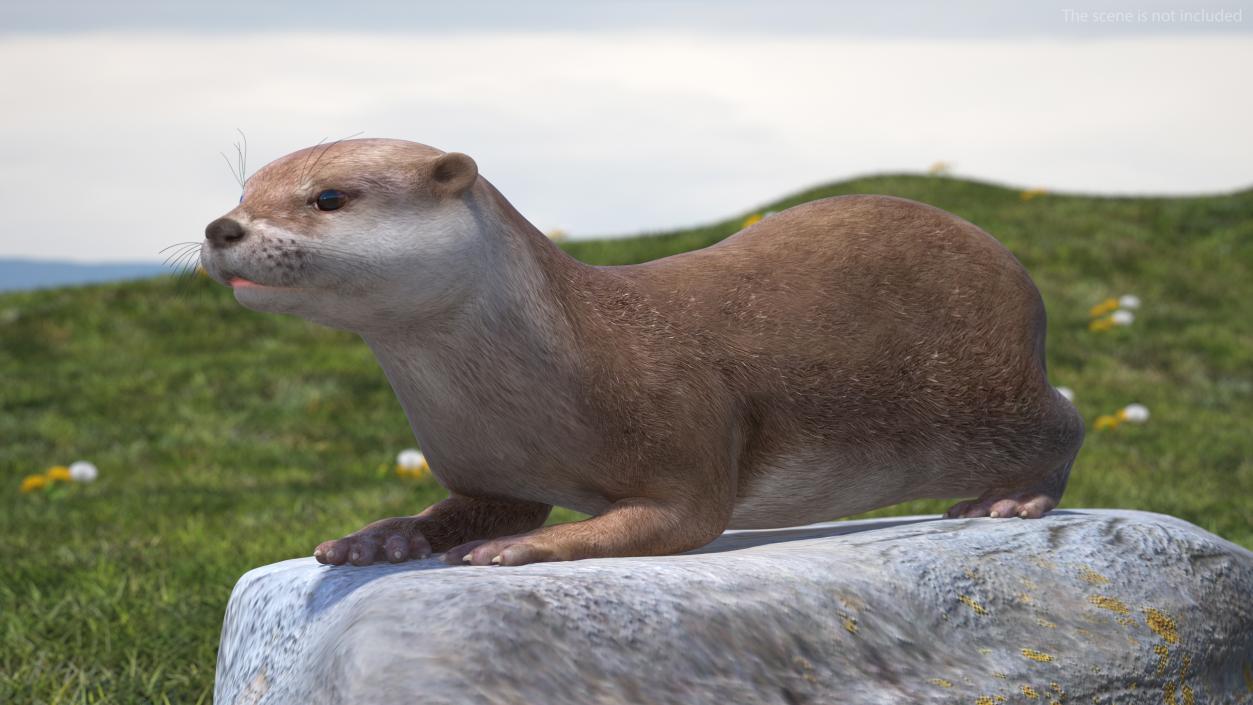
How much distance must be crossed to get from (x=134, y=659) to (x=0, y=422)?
21.3ft

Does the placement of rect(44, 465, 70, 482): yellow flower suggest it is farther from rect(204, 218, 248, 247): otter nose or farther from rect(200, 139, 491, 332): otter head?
rect(204, 218, 248, 247): otter nose

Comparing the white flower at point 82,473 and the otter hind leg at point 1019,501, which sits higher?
the otter hind leg at point 1019,501

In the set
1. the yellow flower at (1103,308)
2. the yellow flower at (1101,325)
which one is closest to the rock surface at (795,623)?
the yellow flower at (1101,325)

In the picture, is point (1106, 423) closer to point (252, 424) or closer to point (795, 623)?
point (252, 424)

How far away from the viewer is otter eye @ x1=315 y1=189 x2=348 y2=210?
332 centimetres

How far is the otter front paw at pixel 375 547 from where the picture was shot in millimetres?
3711

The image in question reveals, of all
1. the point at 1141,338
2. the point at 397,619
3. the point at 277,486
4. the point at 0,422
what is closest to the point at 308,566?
the point at 397,619

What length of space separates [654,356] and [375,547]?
37.2 inches

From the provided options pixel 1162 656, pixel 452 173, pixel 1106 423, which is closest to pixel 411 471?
pixel 1106 423

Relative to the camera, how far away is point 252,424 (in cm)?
1055

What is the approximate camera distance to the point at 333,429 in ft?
34.1

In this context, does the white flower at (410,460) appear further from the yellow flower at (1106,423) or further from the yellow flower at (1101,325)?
the yellow flower at (1101,325)

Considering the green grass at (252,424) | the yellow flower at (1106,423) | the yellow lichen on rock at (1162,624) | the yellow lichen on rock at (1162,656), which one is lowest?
the yellow flower at (1106,423)

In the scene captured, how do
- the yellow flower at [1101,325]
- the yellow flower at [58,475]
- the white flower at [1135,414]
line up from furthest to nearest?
the yellow flower at [1101,325] → the white flower at [1135,414] → the yellow flower at [58,475]
